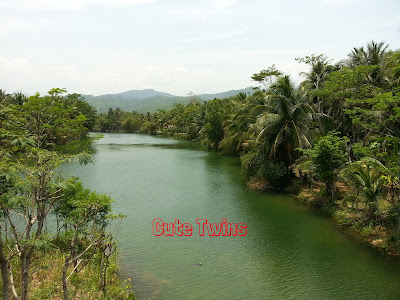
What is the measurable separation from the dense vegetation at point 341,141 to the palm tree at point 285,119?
0.17 feet

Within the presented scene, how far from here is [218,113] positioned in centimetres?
4397

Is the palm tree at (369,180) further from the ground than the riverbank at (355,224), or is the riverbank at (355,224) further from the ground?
the palm tree at (369,180)

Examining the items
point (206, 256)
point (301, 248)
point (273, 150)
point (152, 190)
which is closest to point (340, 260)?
point (301, 248)

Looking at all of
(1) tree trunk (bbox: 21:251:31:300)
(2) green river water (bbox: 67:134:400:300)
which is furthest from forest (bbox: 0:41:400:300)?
(2) green river water (bbox: 67:134:400:300)

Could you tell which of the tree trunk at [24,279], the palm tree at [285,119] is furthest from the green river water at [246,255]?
the tree trunk at [24,279]

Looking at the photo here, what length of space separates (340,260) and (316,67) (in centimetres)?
1815

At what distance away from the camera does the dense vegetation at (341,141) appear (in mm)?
12611

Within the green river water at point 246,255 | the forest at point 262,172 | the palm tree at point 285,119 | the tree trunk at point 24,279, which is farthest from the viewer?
the palm tree at point 285,119

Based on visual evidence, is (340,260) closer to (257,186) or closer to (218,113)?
(257,186)

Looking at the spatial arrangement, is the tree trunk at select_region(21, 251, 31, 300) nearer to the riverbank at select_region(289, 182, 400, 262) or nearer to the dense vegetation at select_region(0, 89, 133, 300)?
the dense vegetation at select_region(0, 89, 133, 300)

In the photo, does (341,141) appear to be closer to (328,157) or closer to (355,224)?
(328,157)

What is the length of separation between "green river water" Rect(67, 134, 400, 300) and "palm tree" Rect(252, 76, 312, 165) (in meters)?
3.27

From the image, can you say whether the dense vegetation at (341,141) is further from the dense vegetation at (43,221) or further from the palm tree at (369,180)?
the dense vegetation at (43,221)

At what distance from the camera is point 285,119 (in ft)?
64.8
